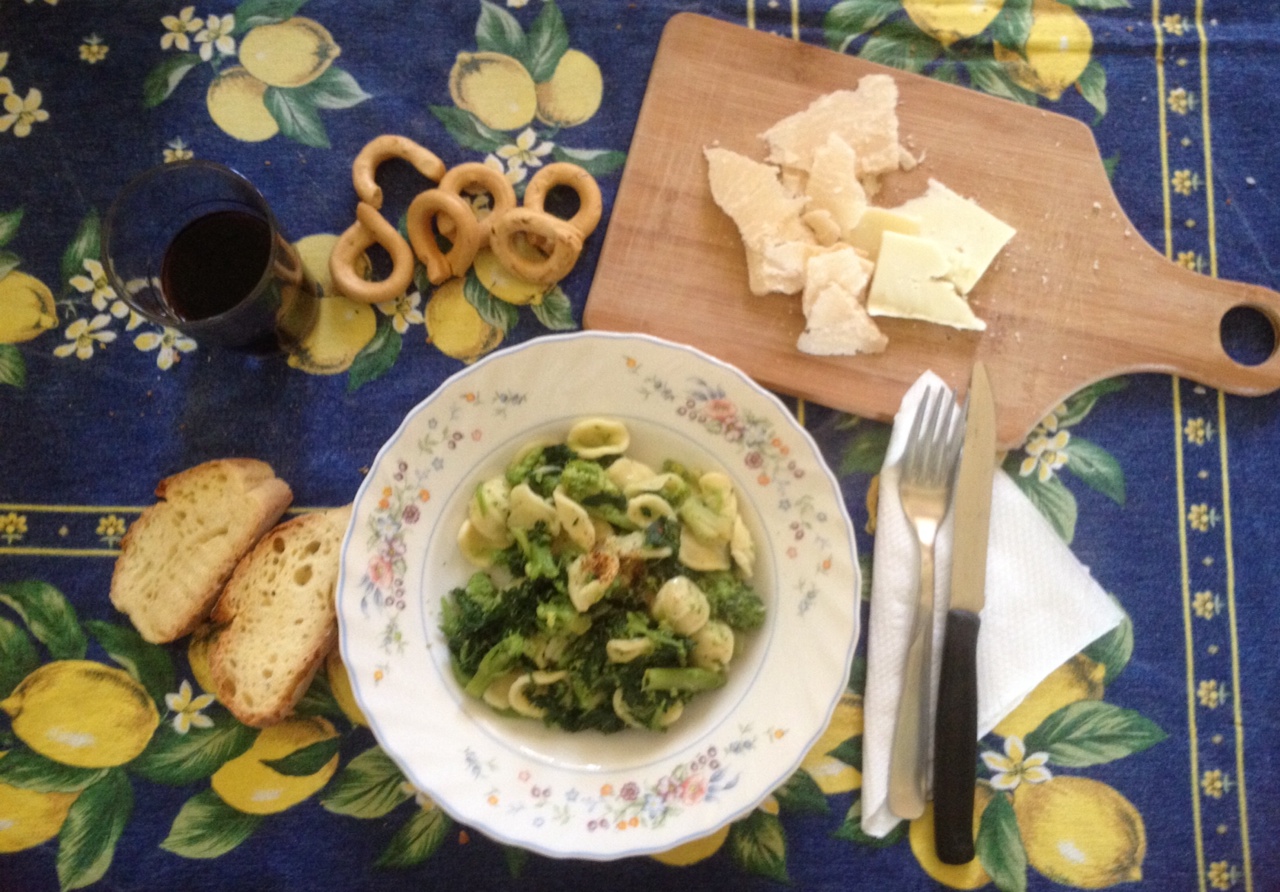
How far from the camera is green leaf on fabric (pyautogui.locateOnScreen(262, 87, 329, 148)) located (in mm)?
1683

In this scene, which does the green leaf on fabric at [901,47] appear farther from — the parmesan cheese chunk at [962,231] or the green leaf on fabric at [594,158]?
the green leaf on fabric at [594,158]

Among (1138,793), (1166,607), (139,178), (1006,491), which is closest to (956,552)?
(1006,491)

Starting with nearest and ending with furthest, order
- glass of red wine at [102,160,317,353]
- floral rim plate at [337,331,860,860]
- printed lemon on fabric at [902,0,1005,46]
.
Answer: floral rim plate at [337,331,860,860]
glass of red wine at [102,160,317,353]
printed lemon on fabric at [902,0,1005,46]

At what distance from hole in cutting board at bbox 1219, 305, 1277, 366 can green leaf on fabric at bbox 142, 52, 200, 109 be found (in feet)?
7.02

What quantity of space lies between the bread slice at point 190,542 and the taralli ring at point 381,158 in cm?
A: 56

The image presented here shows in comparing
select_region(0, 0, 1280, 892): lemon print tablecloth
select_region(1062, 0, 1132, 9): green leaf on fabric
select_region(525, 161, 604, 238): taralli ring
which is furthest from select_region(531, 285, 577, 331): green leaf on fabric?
select_region(1062, 0, 1132, 9): green leaf on fabric

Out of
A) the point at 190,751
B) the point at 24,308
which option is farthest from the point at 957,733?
the point at 24,308

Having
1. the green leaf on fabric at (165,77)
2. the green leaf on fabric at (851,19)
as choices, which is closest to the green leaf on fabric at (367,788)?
the green leaf on fabric at (165,77)

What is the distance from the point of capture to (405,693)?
139 centimetres

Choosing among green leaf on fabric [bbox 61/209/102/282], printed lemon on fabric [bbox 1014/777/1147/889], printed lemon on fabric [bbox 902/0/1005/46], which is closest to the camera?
printed lemon on fabric [bbox 1014/777/1147/889]

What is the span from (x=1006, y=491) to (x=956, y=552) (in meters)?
0.19

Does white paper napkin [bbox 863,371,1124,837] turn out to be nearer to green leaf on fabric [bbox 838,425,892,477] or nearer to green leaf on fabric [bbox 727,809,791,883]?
green leaf on fabric [bbox 838,425,892,477]

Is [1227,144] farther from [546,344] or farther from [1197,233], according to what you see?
[546,344]

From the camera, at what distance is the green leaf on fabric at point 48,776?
5.05ft
